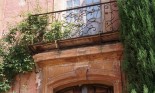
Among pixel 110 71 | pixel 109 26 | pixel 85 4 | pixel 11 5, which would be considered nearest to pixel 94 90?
pixel 110 71

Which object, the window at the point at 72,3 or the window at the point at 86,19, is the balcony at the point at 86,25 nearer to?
the window at the point at 86,19

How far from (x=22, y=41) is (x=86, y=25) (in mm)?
1489

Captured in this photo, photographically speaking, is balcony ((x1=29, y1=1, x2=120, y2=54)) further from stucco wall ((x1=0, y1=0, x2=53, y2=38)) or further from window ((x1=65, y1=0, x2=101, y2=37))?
stucco wall ((x1=0, y1=0, x2=53, y2=38))

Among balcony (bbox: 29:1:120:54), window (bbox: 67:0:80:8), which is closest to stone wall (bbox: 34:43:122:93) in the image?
balcony (bbox: 29:1:120:54)

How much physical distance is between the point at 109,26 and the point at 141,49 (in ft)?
6.62

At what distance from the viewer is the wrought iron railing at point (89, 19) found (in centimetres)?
1045

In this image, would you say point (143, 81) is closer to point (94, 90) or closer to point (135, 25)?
point (135, 25)

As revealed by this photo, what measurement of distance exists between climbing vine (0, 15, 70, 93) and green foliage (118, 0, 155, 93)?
1.80 m

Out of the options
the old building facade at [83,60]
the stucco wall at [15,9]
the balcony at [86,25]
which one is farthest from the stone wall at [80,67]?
the stucco wall at [15,9]

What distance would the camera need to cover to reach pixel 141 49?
27.9ft

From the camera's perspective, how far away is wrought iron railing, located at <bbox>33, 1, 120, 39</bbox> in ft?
34.3

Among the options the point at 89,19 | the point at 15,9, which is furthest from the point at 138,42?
the point at 15,9

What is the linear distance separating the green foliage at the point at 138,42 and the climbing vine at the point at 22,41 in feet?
5.89

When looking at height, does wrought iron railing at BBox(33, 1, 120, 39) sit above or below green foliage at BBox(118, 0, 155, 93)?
above
